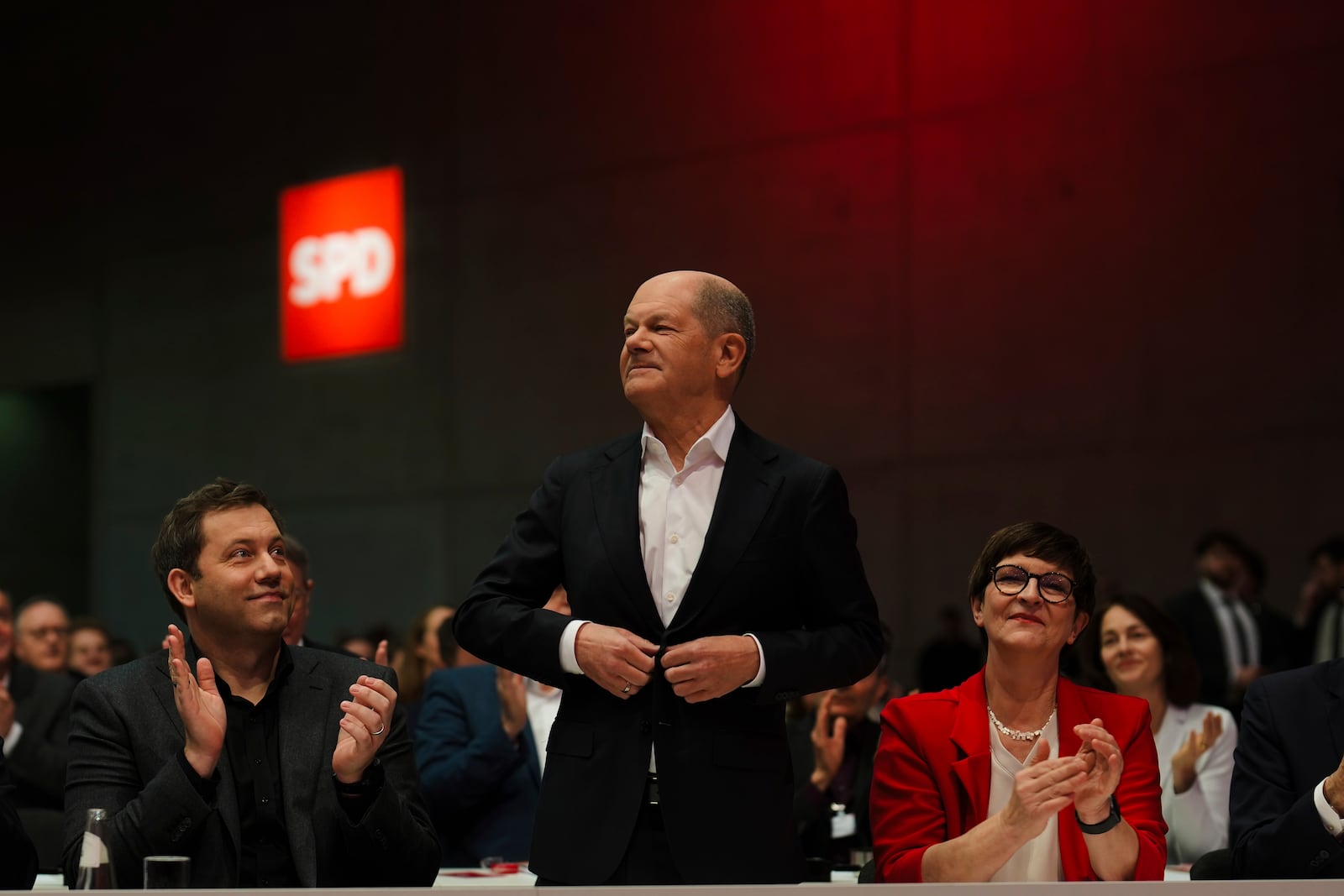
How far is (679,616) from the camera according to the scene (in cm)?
251

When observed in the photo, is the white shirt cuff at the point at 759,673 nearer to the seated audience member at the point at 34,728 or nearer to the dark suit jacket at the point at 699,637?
the dark suit jacket at the point at 699,637

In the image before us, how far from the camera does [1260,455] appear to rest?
7.46 m

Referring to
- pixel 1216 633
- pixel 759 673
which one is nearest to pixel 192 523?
pixel 759 673

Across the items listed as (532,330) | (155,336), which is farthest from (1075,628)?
(155,336)

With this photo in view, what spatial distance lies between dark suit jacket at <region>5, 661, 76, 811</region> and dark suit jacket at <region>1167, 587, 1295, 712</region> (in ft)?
14.4

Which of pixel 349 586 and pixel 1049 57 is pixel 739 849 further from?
pixel 349 586

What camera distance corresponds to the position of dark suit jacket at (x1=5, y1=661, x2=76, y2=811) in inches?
193

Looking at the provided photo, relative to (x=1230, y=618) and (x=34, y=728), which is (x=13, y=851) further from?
(x=1230, y=618)

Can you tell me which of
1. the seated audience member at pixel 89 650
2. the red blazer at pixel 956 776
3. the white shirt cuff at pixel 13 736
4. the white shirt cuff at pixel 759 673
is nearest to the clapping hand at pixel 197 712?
the white shirt cuff at pixel 759 673

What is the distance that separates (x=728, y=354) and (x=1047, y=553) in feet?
2.31

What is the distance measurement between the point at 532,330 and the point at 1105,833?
744 centimetres

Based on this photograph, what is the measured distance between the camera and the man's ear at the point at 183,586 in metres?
2.95

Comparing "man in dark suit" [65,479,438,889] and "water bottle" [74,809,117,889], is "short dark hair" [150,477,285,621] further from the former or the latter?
"water bottle" [74,809,117,889]

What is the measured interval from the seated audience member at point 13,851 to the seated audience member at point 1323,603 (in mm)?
5370
